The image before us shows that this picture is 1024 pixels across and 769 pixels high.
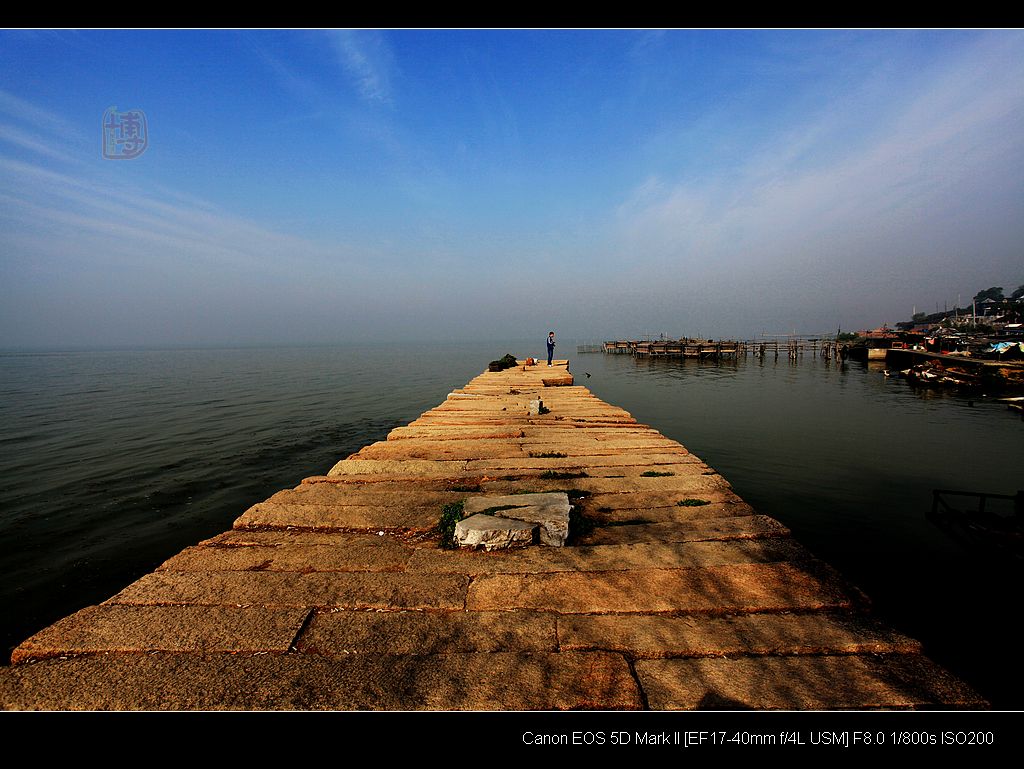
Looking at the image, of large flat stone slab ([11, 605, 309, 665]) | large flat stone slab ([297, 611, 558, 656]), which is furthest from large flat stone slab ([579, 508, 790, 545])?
large flat stone slab ([11, 605, 309, 665])

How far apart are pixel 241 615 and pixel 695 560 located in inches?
135

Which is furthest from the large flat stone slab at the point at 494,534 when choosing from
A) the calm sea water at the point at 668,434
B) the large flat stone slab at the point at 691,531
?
the calm sea water at the point at 668,434

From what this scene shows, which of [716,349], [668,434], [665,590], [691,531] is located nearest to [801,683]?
[665,590]

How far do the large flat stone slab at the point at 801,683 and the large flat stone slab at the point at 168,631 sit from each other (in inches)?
86.9

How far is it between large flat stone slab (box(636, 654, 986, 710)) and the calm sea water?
3765 mm

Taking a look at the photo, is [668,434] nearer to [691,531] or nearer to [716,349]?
[691,531]

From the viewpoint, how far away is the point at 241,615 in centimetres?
280

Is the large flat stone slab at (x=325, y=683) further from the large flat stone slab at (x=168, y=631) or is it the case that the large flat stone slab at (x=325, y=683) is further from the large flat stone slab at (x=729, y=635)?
the large flat stone slab at (x=729, y=635)

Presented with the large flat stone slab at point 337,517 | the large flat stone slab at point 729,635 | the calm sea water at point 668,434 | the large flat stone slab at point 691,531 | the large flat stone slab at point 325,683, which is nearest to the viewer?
the large flat stone slab at point 325,683

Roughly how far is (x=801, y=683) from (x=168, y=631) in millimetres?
3699

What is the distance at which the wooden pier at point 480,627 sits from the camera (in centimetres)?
212

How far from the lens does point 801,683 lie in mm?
2182
